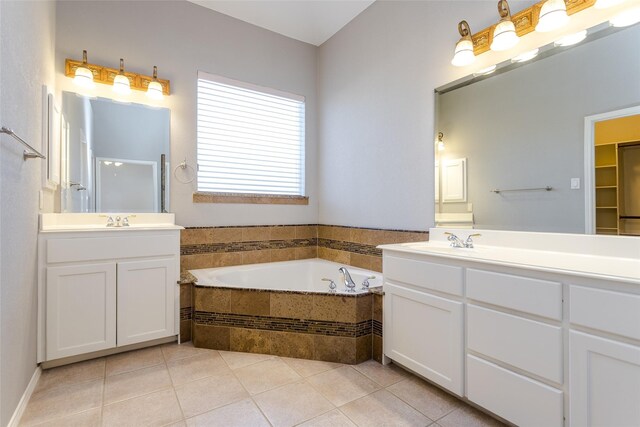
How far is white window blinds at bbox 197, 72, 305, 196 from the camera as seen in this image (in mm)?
3004

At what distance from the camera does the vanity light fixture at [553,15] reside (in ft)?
5.22

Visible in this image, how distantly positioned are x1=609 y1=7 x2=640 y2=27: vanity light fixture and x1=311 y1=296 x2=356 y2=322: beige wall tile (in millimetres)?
1998

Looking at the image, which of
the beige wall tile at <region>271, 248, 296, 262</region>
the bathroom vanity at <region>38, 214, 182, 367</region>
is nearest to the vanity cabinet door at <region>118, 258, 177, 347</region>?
the bathroom vanity at <region>38, 214, 182, 367</region>

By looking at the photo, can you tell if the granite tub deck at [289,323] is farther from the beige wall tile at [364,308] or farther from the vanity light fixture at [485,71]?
the vanity light fixture at [485,71]

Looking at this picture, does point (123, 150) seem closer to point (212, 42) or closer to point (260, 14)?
point (212, 42)

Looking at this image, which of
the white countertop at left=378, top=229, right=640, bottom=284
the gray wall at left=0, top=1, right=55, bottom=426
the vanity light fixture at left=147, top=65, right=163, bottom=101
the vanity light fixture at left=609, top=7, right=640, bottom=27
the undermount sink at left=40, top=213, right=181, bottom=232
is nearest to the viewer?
the white countertop at left=378, top=229, right=640, bottom=284

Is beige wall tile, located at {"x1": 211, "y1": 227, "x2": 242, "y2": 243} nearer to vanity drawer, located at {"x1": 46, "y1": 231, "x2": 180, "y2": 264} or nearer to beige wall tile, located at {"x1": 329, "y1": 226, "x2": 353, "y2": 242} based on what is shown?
vanity drawer, located at {"x1": 46, "y1": 231, "x2": 180, "y2": 264}

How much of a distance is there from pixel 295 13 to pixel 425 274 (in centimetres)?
271

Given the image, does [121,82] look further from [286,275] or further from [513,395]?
[513,395]

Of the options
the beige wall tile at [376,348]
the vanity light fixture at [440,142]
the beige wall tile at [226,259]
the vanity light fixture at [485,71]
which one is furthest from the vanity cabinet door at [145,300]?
the vanity light fixture at [485,71]

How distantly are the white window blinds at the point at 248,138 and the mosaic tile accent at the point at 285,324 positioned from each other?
1242 mm

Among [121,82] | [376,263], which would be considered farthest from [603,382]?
[121,82]

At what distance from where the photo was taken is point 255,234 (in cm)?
321

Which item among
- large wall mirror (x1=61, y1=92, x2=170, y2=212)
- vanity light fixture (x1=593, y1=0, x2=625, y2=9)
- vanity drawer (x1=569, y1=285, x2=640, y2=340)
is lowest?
vanity drawer (x1=569, y1=285, x2=640, y2=340)
